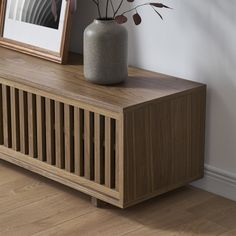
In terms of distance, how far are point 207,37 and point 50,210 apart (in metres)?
0.81

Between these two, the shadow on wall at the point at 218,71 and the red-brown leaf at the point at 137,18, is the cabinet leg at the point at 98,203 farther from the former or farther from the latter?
the red-brown leaf at the point at 137,18

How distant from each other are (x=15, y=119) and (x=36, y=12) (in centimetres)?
49

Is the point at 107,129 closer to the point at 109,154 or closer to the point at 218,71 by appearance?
the point at 109,154

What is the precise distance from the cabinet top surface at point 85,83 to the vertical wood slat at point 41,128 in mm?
68

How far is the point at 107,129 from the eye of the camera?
240 cm

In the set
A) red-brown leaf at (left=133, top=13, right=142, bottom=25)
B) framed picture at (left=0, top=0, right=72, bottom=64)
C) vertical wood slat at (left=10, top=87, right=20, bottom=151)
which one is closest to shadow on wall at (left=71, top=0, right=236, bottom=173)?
red-brown leaf at (left=133, top=13, right=142, bottom=25)

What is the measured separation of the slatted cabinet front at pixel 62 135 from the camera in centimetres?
244

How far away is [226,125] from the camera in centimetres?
256

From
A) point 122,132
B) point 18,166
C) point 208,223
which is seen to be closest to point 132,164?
point 122,132

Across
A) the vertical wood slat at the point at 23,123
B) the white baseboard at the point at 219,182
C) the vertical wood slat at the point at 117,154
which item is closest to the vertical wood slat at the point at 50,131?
the vertical wood slat at the point at 23,123

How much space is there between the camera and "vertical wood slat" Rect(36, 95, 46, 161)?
8.66 ft

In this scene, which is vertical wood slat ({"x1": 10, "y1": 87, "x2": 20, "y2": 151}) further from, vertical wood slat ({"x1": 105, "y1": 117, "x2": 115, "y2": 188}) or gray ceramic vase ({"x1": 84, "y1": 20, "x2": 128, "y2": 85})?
vertical wood slat ({"x1": 105, "y1": 117, "x2": 115, "y2": 188})

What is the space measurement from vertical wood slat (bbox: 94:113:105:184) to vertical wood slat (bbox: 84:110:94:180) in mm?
25

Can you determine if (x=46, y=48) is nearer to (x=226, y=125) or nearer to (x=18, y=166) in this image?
(x=18, y=166)
